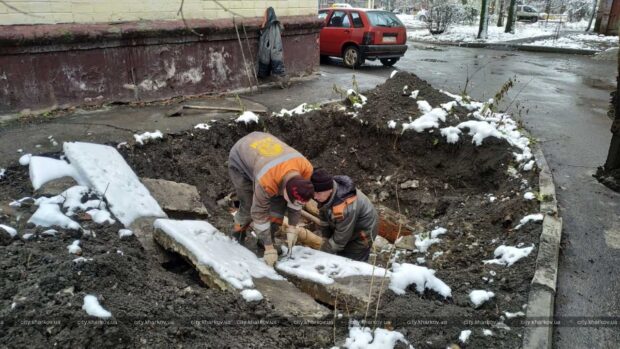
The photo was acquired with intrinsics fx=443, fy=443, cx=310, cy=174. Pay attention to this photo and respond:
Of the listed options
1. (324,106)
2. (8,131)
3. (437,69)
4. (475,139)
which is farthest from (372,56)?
(8,131)

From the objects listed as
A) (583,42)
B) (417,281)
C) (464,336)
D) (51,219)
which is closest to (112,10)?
(51,219)

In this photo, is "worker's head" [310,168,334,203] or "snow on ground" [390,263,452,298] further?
"worker's head" [310,168,334,203]

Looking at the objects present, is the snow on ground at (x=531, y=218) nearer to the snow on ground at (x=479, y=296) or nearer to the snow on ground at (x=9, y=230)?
the snow on ground at (x=479, y=296)

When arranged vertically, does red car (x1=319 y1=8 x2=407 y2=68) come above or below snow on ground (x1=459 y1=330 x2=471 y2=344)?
above

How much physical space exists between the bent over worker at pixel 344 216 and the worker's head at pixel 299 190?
34 cm

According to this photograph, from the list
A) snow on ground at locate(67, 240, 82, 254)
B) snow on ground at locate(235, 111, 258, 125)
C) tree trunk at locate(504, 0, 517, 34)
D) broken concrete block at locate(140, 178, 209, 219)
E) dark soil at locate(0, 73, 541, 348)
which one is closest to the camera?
dark soil at locate(0, 73, 541, 348)

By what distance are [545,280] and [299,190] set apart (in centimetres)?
189

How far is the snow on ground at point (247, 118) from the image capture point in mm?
6406

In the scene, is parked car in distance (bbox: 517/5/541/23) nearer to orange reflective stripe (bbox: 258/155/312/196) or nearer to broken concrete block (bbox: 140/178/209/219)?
broken concrete block (bbox: 140/178/209/219)

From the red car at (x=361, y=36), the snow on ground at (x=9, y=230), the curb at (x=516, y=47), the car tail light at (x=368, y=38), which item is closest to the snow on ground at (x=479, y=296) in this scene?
the snow on ground at (x=9, y=230)

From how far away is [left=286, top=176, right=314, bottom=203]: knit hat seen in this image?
3.31m

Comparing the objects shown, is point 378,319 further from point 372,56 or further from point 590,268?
point 372,56

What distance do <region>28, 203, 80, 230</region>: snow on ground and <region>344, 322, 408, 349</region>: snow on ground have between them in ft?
7.48

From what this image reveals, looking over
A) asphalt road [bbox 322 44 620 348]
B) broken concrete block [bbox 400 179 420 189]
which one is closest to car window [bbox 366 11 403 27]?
asphalt road [bbox 322 44 620 348]
